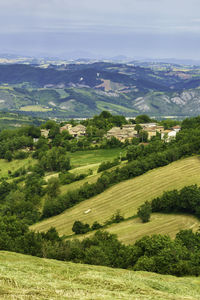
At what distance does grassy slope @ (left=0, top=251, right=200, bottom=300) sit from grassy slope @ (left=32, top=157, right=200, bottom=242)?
94.7 feet

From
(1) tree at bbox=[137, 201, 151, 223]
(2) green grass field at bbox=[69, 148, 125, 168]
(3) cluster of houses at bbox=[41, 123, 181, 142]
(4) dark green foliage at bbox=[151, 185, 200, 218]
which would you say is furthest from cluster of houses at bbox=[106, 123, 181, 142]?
(1) tree at bbox=[137, 201, 151, 223]

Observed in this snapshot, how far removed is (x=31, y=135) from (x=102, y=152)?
125 ft

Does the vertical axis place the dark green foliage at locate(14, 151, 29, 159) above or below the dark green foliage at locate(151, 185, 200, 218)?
below

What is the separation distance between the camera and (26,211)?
67.6 meters

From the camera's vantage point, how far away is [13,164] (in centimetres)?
10375

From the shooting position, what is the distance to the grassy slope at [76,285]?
20516mm

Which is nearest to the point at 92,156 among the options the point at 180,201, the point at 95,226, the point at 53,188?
the point at 53,188

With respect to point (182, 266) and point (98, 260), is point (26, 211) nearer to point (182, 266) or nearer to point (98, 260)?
point (98, 260)

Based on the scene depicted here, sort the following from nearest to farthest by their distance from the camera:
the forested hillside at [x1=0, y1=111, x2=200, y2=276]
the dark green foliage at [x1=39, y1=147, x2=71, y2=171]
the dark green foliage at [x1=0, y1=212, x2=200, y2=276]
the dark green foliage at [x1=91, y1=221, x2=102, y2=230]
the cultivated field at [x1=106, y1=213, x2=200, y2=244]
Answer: the dark green foliage at [x1=0, y1=212, x2=200, y2=276] < the forested hillside at [x1=0, y1=111, x2=200, y2=276] < the cultivated field at [x1=106, y1=213, x2=200, y2=244] < the dark green foliage at [x1=91, y1=221, x2=102, y2=230] < the dark green foliage at [x1=39, y1=147, x2=71, y2=171]

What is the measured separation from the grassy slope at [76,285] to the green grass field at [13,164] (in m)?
73.6

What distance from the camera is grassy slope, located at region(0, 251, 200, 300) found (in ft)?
67.3

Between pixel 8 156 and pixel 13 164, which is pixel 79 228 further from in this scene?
pixel 8 156

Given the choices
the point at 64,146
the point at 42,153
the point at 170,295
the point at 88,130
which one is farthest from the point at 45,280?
the point at 88,130

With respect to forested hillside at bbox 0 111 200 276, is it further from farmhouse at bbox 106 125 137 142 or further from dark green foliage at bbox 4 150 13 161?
farmhouse at bbox 106 125 137 142
